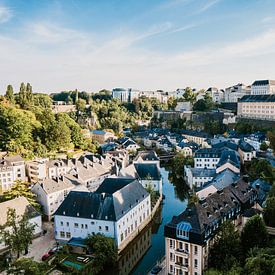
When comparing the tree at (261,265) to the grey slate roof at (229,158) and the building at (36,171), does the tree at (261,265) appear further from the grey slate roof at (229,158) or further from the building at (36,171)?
the building at (36,171)

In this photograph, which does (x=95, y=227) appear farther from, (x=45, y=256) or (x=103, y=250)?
(x=45, y=256)

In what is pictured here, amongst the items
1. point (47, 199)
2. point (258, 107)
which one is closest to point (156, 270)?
point (47, 199)

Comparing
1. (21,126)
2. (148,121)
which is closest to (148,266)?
(21,126)

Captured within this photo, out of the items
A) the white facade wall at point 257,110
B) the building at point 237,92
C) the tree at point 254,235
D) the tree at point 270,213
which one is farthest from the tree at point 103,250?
the building at point 237,92

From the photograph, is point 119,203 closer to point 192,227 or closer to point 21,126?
point 192,227

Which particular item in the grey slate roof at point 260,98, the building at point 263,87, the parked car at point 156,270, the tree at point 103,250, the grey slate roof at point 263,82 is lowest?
the parked car at point 156,270

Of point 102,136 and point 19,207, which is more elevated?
point 102,136

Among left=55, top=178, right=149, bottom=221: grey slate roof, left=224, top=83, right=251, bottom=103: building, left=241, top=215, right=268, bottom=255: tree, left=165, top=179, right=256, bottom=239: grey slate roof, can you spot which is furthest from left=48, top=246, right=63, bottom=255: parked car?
left=224, top=83, right=251, bottom=103: building
